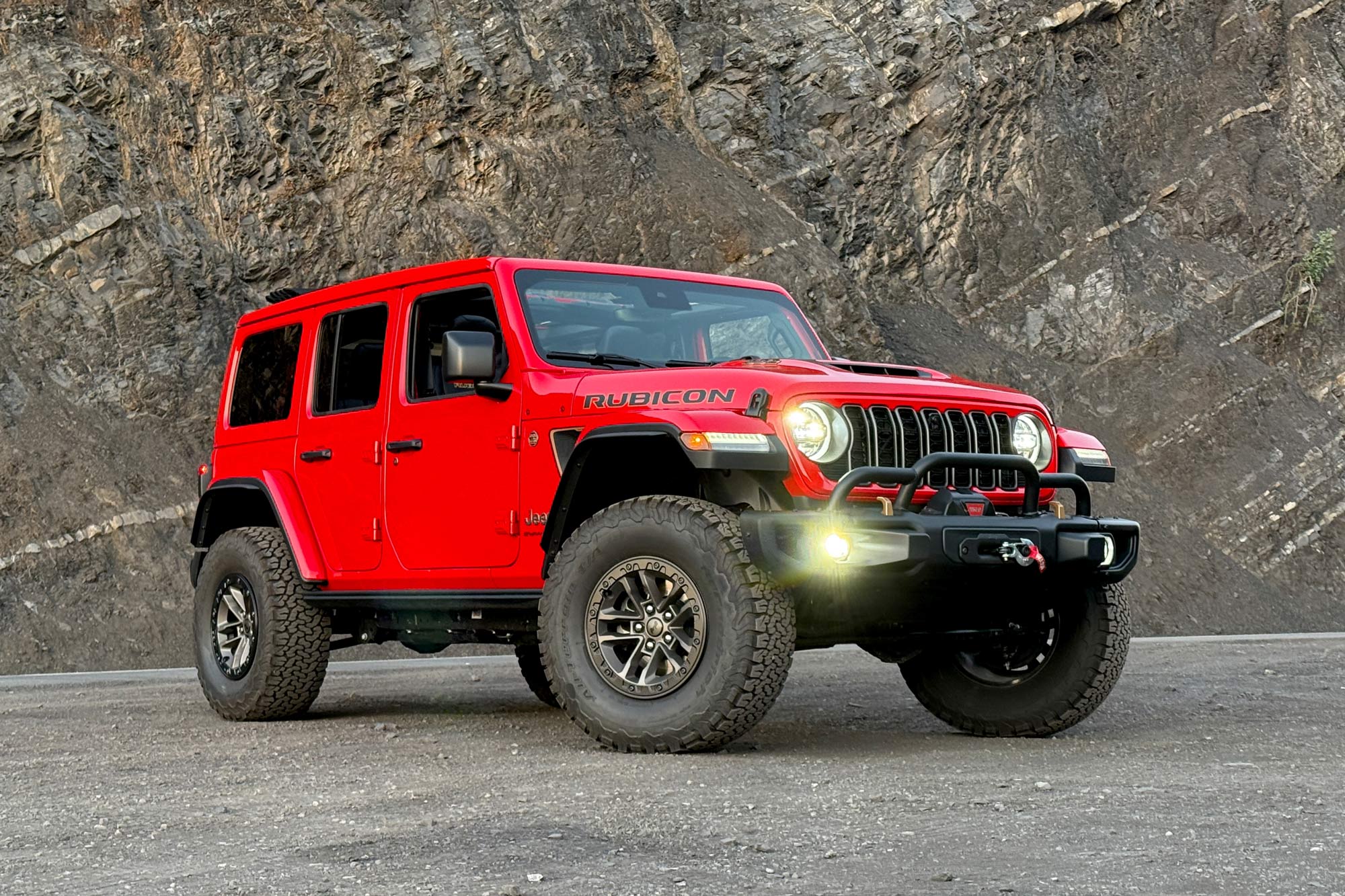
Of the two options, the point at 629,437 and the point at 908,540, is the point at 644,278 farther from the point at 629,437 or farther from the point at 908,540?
the point at 908,540

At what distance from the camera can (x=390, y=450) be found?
340 inches

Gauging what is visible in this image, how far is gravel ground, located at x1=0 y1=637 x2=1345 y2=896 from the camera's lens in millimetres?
4477

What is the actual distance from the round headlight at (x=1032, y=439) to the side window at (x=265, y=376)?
444cm

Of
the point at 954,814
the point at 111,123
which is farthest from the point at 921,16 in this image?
the point at 954,814

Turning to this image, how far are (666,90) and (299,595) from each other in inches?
947

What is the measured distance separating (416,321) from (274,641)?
6.79 ft

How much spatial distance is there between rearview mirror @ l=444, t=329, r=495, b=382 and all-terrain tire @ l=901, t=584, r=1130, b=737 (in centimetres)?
296

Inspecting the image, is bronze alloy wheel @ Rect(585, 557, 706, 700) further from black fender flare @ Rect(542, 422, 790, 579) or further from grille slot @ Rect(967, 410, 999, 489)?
grille slot @ Rect(967, 410, 999, 489)

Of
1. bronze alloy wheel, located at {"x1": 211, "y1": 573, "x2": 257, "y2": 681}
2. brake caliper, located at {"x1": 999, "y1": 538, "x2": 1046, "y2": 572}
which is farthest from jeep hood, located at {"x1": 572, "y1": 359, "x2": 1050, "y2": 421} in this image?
bronze alloy wheel, located at {"x1": 211, "y1": 573, "x2": 257, "y2": 681}

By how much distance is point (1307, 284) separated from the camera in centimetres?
3431

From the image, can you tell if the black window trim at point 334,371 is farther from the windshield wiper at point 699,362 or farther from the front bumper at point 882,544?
the front bumper at point 882,544

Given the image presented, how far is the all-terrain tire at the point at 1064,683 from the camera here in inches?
312

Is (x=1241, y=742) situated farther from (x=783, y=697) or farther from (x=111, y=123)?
(x=111, y=123)

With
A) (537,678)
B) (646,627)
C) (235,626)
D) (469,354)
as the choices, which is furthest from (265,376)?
(646,627)
